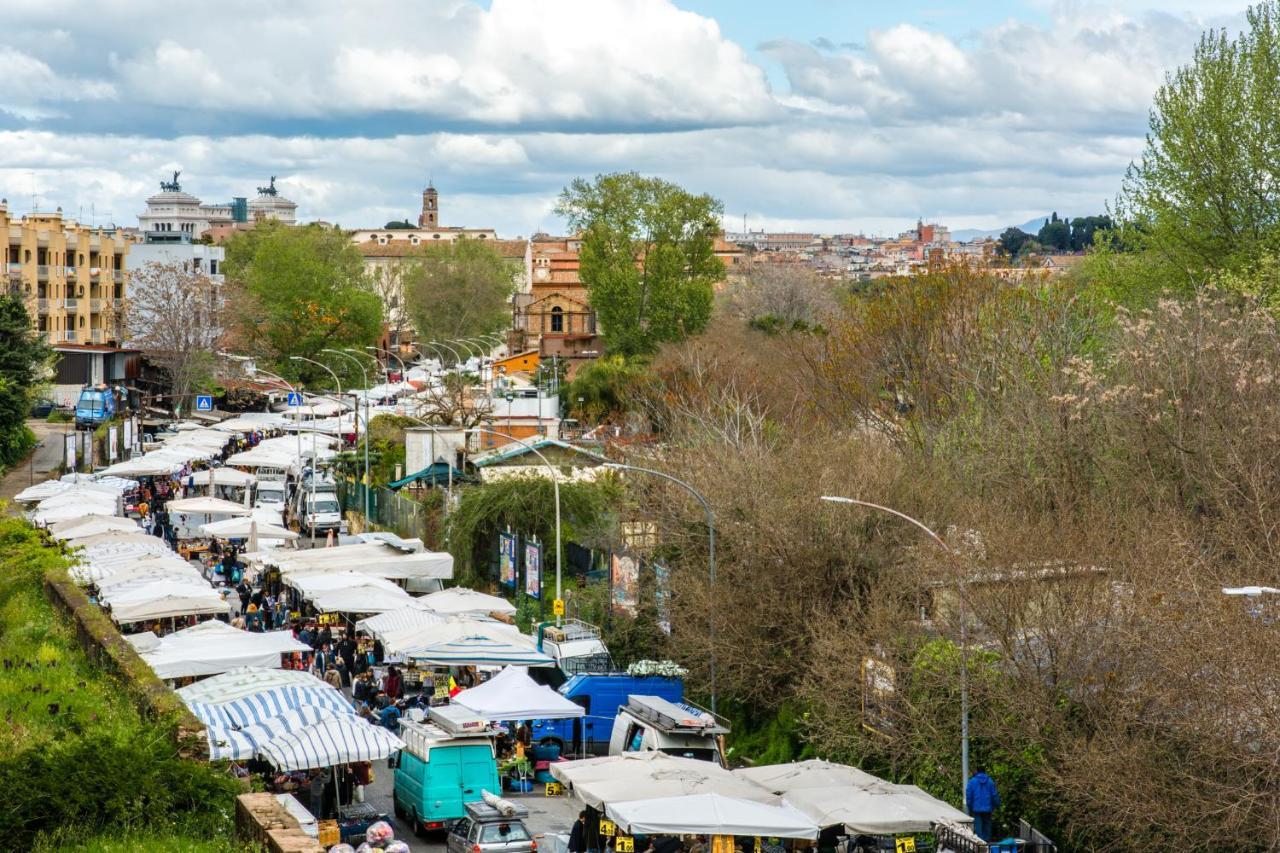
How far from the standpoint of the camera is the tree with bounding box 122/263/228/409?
91.4 m

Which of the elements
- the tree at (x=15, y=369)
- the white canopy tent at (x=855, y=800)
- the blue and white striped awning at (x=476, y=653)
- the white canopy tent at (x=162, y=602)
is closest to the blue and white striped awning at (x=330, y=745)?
the white canopy tent at (x=855, y=800)

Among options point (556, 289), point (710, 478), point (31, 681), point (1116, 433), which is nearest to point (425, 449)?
point (710, 478)

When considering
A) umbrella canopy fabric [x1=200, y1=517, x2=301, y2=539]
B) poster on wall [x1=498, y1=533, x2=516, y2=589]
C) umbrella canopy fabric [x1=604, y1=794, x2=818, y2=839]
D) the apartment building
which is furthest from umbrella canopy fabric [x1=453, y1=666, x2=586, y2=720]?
the apartment building

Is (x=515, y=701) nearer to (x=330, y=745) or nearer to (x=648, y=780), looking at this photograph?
(x=330, y=745)

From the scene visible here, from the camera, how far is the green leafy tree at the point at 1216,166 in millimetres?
46031

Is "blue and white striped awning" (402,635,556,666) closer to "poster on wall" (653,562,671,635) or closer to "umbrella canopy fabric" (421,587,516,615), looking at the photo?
"poster on wall" (653,562,671,635)

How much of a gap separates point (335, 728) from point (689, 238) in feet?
278

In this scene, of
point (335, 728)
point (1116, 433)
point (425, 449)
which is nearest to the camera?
point (335, 728)

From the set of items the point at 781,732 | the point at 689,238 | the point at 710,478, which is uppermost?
the point at 689,238

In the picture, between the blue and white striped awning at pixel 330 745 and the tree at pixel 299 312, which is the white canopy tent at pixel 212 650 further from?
the tree at pixel 299 312

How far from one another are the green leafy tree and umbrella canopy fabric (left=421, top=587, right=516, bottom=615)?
22.3m

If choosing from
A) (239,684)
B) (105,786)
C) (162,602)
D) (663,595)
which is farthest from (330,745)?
(162,602)

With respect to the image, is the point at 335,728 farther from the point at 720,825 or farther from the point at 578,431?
the point at 578,431

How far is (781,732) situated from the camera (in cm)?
2923
